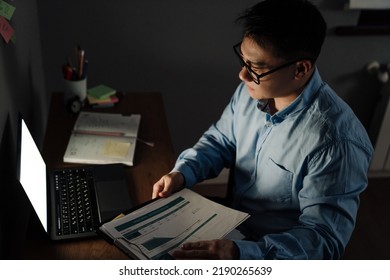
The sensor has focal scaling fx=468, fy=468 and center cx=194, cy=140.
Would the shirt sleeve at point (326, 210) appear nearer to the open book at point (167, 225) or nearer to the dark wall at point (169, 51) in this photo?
the open book at point (167, 225)

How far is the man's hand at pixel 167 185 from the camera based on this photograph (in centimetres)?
125

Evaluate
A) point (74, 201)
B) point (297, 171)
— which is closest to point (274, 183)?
point (297, 171)

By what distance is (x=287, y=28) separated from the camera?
44.6 inches

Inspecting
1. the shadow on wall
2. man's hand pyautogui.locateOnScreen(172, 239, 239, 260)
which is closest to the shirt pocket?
man's hand pyautogui.locateOnScreen(172, 239, 239, 260)

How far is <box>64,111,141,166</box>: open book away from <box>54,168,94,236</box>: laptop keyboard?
8 centimetres

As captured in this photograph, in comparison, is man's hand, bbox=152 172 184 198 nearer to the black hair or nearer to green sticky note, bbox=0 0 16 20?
the black hair

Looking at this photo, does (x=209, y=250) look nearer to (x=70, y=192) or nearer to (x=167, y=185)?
(x=167, y=185)

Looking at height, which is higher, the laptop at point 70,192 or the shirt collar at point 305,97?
the shirt collar at point 305,97

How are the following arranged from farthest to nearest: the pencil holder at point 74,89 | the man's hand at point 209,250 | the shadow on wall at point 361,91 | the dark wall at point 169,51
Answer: the shadow on wall at point 361,91 < the dark wall at point 169,51 < the pencil holder at point 74,89 < the man's hand at point 209,250

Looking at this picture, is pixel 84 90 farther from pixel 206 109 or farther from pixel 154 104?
pixel 206 109

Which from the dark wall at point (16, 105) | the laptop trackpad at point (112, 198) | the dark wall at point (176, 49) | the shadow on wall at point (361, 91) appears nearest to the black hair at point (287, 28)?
the laptop trackpad at point (112, 198)

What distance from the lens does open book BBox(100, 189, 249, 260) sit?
1058mm

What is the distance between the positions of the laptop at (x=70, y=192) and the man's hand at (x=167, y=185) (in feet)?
0.27

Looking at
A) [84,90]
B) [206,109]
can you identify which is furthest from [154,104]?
[206,109]
